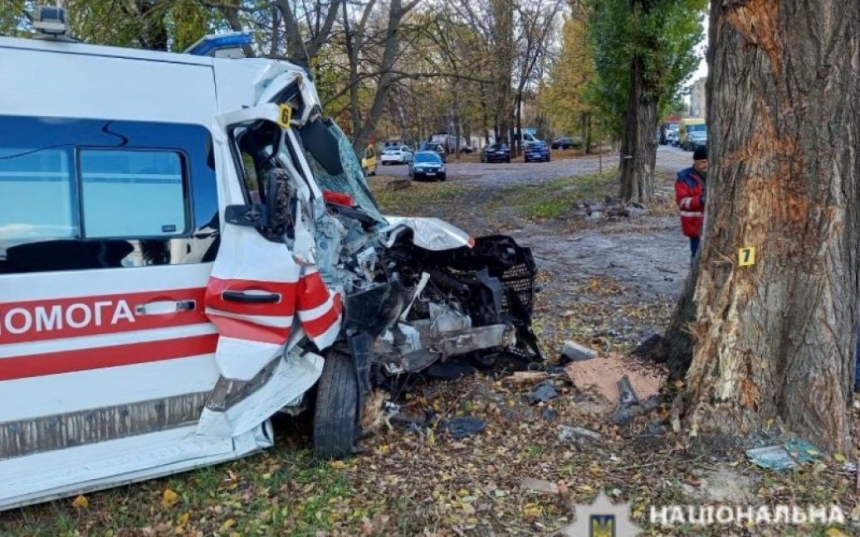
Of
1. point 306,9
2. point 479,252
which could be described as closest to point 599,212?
point 306,9

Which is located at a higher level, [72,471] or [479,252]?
[479,252]

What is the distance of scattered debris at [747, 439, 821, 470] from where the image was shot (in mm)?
3633

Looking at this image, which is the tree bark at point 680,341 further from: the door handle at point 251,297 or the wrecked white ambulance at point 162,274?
the door handle at point 251,297

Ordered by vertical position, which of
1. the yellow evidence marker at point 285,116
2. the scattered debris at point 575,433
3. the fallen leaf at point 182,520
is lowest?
the fallen leaf at point 182,520

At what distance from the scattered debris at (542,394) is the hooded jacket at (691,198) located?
11.4 ft

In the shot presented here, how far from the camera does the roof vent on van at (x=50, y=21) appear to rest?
3.43 metres

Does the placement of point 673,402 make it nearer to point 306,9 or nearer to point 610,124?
point 306,9

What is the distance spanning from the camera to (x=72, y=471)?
11.5 feet

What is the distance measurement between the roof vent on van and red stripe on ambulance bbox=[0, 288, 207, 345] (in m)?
1.34

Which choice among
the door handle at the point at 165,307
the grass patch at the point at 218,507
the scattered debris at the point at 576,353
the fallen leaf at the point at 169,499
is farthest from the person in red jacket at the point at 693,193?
the fallen leaf at the point at 169,499

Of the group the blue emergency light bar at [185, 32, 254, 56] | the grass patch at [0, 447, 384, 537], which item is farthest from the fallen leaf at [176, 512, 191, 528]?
the blue emergency light bar at [185, 32, 254, 56]

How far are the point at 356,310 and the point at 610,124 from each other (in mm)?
16510

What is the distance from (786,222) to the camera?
149 inches

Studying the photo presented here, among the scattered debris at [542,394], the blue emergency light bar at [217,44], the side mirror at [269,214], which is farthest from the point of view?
the scattered debris at [542,394]
